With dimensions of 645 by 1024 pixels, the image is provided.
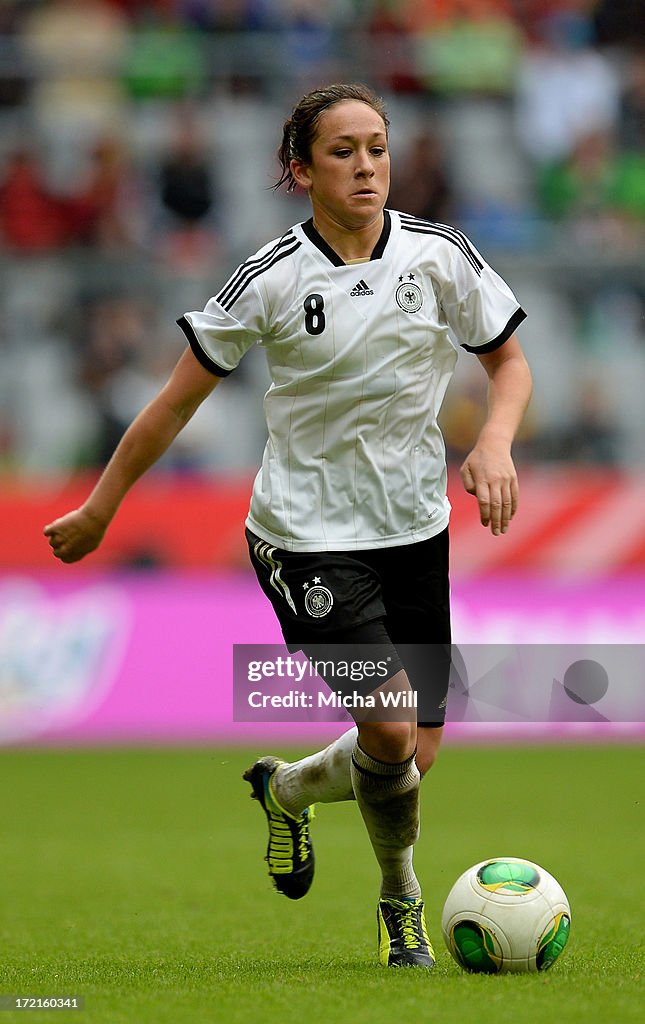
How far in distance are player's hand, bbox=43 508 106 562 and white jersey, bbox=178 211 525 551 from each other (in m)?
0.52

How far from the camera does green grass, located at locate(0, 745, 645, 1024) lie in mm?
4203

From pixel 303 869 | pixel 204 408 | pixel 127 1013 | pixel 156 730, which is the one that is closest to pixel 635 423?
pixel 204 408

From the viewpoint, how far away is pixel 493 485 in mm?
4473

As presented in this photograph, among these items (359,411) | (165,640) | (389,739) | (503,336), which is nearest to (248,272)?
(359,411)

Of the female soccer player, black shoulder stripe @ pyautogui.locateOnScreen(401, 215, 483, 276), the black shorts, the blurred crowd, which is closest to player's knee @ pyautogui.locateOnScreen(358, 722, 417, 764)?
the female soccer player

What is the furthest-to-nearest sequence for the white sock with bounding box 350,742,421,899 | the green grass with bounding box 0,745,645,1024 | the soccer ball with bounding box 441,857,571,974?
the white sock with bounding box 350,742,421,899 → the soccer ball with bounding box 441,857,571,974 → the green grass with bounding box 0,745,645,1024

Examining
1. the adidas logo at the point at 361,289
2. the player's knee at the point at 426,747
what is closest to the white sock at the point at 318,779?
the player's knee at the point at 426,747

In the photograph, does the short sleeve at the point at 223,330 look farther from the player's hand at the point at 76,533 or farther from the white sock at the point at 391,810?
the white sock at the point at 391,810

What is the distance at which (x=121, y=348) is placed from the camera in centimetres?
1327

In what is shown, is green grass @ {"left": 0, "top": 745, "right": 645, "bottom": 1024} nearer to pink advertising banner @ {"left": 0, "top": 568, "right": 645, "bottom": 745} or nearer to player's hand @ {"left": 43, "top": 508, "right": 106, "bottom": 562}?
pink advertising banner @ {"left": 0, "top": 568, "right": 645, "bottom": 745}

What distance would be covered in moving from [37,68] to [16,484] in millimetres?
4612

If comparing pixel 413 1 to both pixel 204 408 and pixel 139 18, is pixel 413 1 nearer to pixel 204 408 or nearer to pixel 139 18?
pixel 139 18

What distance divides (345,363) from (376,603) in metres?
0.71

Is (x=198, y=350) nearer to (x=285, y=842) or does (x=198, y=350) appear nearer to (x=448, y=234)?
(x=448, y=234)
